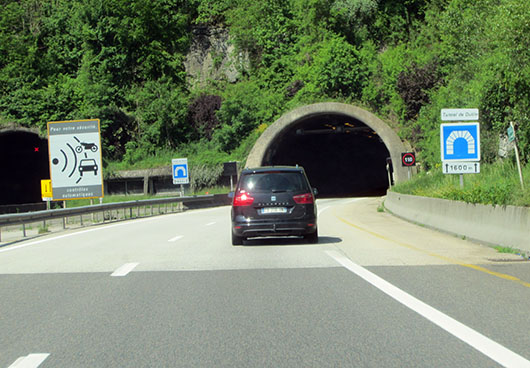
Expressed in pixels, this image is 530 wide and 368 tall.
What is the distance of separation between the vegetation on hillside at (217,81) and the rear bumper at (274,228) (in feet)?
98.5

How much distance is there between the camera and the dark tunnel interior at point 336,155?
55531mm

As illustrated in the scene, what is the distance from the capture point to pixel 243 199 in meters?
14.6

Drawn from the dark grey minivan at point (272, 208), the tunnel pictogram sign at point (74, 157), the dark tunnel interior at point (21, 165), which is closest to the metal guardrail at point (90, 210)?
the tunnel pictogram sign at point (74, 157)

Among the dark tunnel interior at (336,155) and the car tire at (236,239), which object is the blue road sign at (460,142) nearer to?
the car tire at (236,239)

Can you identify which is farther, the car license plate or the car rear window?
the car rear window

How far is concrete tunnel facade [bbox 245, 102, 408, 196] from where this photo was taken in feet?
160

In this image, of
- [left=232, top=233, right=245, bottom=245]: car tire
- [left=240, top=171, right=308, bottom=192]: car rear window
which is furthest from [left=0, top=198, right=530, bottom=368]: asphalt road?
[left=240, top=171, right=308, bottom=192]: car rear window

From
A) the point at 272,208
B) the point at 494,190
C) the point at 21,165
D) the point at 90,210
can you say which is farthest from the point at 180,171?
the point at 494,190

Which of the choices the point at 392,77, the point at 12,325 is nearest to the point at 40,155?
the point at 392,77

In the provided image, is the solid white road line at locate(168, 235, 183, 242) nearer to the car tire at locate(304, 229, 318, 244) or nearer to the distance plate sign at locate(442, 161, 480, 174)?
the car tire at locate(304, 229, 318, 244)

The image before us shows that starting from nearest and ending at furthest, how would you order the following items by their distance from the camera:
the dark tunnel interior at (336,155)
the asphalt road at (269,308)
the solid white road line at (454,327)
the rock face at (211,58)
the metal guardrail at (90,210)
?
1. the solid white road line at (454,327)
2. the asphalt road at (269,308)
3. the metal guardrail at (90,210)
4. the dark tunnel interior at (336,155)
5. the rock face at (211,58)

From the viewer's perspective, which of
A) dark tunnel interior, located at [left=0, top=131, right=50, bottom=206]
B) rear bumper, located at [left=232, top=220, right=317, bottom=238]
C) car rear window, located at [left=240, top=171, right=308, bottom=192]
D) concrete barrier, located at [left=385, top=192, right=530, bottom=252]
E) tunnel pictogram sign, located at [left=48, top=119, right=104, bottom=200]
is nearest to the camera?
concrete barrier, located at [left=385, top=192, right=530, bottom=252]

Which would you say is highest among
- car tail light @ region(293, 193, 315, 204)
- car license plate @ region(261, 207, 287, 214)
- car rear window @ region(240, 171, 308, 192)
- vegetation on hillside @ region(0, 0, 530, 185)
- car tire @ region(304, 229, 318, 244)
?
vegetation on hillside @ region(0, 0, 530, 185)

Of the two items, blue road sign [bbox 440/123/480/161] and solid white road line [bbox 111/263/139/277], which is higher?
blue road sign [bbox 440/123/480/161]
